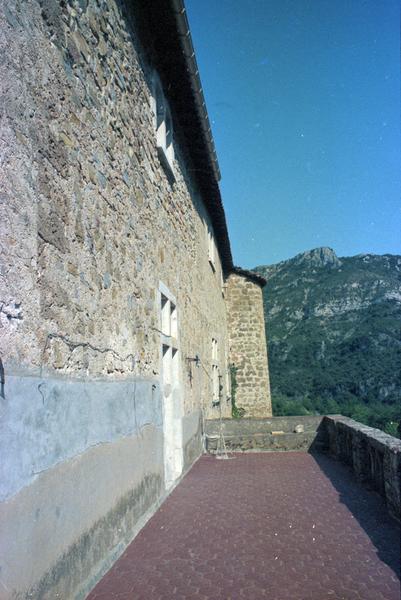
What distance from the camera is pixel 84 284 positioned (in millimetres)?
3490

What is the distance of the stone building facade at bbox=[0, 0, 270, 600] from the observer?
8.11 ft

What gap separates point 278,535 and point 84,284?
296cm

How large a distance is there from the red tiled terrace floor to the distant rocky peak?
67.0 m

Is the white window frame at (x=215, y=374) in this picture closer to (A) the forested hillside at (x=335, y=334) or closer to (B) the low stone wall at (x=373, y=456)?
(B) the low stone wall at (x=373, y=456)

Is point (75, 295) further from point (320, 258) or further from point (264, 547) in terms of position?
point (320, 258)

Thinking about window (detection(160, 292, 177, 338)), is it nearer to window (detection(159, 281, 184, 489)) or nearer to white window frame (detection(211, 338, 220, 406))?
window (detection(159, 281, 184, 489))

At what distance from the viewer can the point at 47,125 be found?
3.00 metres

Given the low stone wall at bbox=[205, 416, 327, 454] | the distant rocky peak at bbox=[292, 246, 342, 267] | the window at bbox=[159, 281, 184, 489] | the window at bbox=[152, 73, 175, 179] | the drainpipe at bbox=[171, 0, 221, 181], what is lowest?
the low stone wall at bbox=[205, 416, 327, 454]

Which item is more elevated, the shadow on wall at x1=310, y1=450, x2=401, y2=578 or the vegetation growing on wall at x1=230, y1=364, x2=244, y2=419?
the vegetation growing on wall at x1=230, y1=364, x2=244, y2=419

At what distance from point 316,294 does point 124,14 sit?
6038 centimetres

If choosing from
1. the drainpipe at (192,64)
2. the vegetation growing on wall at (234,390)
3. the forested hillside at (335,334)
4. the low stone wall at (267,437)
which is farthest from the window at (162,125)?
the forested hillside at (335,334)

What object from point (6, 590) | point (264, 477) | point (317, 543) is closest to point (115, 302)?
point (6, 590)

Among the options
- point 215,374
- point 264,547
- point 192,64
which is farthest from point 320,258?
point 264,547

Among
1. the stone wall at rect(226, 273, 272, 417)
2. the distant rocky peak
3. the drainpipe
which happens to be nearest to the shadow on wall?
the drainpipe
